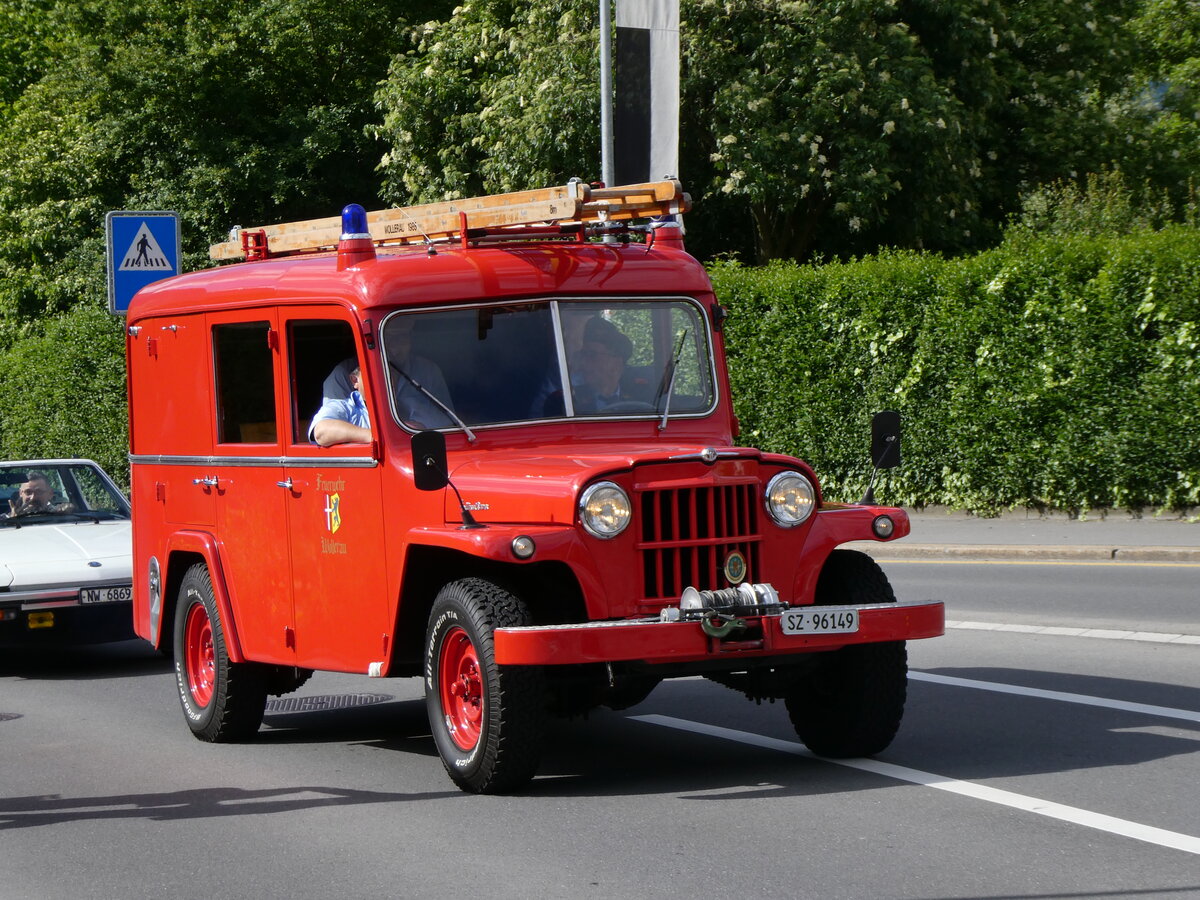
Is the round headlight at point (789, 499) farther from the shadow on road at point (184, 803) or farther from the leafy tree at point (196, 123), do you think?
the leafy tree at point (196, 123)

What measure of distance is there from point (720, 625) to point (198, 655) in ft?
12.9

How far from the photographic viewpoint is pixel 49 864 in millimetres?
6562

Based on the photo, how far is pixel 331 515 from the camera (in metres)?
8.20

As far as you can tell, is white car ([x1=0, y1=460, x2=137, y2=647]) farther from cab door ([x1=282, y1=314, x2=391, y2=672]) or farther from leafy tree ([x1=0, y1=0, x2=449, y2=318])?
leafy tree ([x1=0, y1=0, x2=449, y2=318])

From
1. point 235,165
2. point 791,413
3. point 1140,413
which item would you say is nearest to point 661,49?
point 791,413

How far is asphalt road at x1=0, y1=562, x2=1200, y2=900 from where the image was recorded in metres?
5.93

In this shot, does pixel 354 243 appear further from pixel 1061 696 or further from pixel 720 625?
pixel 1061 696

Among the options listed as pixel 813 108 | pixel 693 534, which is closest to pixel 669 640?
pixel 693 534

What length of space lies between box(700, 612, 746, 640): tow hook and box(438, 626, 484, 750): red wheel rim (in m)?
1.01

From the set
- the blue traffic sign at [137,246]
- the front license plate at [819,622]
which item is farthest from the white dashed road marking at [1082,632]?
the blue traffic sign at [137,246]

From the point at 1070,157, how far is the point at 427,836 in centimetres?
2650

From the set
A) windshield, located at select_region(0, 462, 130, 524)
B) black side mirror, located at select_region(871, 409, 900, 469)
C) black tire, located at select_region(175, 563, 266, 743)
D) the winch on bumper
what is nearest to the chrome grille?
the winch on bumper

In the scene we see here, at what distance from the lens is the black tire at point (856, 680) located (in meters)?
7.58

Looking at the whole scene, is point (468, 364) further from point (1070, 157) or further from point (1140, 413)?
point (1070, 157)
